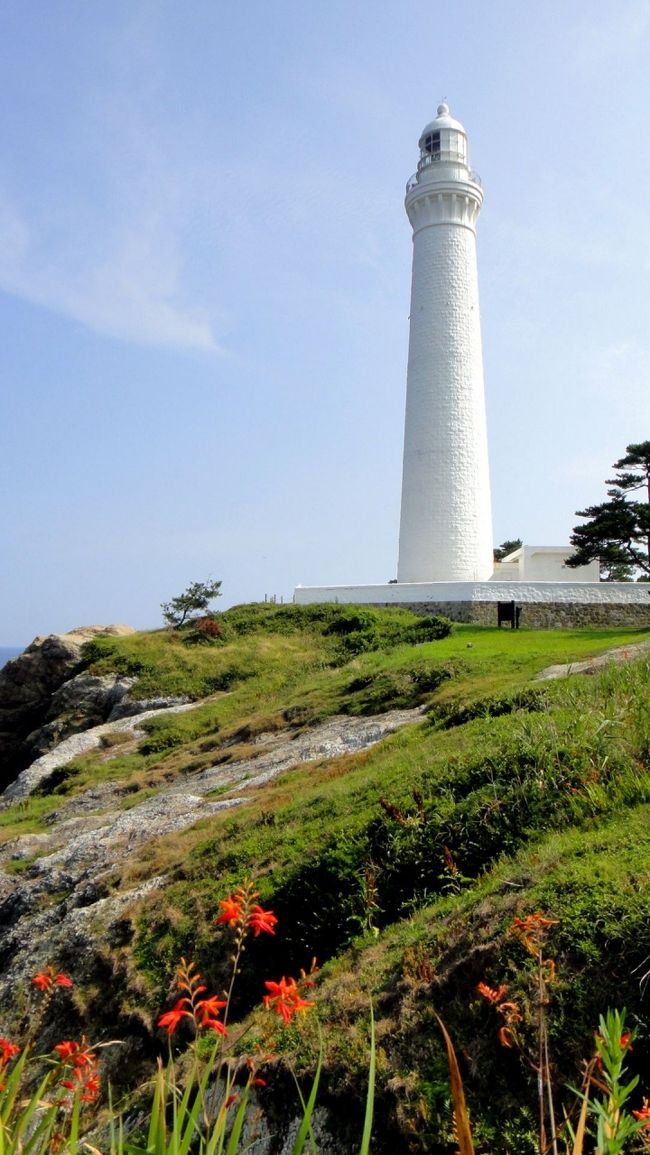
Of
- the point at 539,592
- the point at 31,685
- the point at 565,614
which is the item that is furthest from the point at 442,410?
the point at 31,685

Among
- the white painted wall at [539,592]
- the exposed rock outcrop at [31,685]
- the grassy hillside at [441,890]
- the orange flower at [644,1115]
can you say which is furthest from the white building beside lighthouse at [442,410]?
the orange flower at [644,1115]

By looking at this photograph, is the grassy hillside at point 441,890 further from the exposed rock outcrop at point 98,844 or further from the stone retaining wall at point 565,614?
the stone retaining wall at point 565,614

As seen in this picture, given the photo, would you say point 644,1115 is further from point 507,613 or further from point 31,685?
point 31,685

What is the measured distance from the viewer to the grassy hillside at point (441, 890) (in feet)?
12.9

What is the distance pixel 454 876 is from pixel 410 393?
27.8 metres

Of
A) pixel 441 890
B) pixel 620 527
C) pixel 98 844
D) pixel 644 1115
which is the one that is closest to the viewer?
pixel 644 1115

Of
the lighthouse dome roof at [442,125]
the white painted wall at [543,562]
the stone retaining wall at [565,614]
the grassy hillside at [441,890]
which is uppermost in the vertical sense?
the lighthouse dome roof at [442,125]

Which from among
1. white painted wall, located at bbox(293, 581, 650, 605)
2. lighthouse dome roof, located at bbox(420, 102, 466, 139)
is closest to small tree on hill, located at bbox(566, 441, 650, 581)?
white painted wall, located at bbox(293, 581, 650, 605)

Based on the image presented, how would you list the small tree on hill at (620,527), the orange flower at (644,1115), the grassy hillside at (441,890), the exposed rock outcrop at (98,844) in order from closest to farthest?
1. the orange flower at (644,1115)
2. the grassy hillside at (441,890)
3. the exposed rock outcrop at (98,844)
4. the small tree on hill at (620,527)

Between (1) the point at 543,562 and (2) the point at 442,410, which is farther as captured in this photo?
(1) the point at 543,562

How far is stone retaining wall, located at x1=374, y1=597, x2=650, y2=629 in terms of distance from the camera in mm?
27516

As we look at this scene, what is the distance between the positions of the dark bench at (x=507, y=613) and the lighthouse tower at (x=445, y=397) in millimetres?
3248

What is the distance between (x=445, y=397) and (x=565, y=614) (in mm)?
9387

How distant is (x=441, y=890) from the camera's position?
20.0 feet
